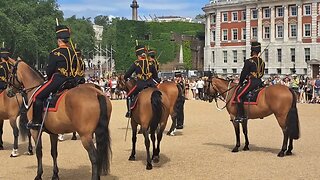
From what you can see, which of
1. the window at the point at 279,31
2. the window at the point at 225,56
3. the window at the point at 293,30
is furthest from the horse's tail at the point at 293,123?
the window at the point at 225,56

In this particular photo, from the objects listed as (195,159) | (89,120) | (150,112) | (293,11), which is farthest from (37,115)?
(293,11)

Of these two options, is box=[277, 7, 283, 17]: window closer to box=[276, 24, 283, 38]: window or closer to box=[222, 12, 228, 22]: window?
box=[276, 24, 283, 38]: window

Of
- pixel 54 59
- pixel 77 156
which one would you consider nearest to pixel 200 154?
pixel 77 156

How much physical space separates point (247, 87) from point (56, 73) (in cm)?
619

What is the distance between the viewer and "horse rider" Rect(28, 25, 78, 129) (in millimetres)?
10047

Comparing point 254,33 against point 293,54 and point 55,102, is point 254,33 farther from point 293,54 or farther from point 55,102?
point 55,102

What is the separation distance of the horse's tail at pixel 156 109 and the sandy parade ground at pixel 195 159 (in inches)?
41.6

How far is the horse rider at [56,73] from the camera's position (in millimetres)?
10047

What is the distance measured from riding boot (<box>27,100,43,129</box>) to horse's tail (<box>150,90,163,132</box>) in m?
2.79

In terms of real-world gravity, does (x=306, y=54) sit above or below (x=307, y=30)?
below

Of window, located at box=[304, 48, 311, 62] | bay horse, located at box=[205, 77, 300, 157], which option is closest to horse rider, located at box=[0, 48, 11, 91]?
bay horse, located at box=[205, 77, 300, 157]

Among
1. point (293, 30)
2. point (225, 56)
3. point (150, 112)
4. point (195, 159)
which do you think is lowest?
point (195, 159)

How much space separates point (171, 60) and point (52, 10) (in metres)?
27.1

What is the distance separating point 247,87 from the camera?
14156 mm
